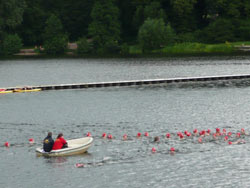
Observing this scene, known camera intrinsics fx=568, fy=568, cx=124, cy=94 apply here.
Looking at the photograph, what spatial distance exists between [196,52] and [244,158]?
403ft

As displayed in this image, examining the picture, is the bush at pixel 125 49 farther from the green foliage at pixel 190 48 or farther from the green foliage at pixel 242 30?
the green foliage at pixel 242 30

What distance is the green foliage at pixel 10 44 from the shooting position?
186 m

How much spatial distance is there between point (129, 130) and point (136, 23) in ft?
399

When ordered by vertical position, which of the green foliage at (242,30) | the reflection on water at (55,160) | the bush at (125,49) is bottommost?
the reflection on water at (55,160)

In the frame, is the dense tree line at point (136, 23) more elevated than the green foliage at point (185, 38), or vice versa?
the dense tree line at point (136, 23)

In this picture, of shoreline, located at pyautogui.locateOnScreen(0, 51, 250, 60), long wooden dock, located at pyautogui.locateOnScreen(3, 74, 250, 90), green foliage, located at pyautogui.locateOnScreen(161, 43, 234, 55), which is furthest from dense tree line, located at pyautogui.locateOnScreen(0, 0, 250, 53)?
long wooden dock, located at pyautogui.locateOnScreen(3, 74, 250, 90)

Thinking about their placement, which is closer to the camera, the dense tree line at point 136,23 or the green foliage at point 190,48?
the green foliage at point 190,48

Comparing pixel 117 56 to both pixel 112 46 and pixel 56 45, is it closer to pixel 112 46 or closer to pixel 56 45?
pixel 112 46

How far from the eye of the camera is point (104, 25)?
18775 cm

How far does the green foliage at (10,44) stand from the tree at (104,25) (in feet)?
79.3

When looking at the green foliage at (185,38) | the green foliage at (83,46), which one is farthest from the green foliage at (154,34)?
the green foliage at (83,46)

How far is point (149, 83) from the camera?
109062mm

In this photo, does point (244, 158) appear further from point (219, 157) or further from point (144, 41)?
point (144, 41)

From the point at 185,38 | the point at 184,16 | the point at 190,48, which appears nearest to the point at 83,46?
the point at 185,38
